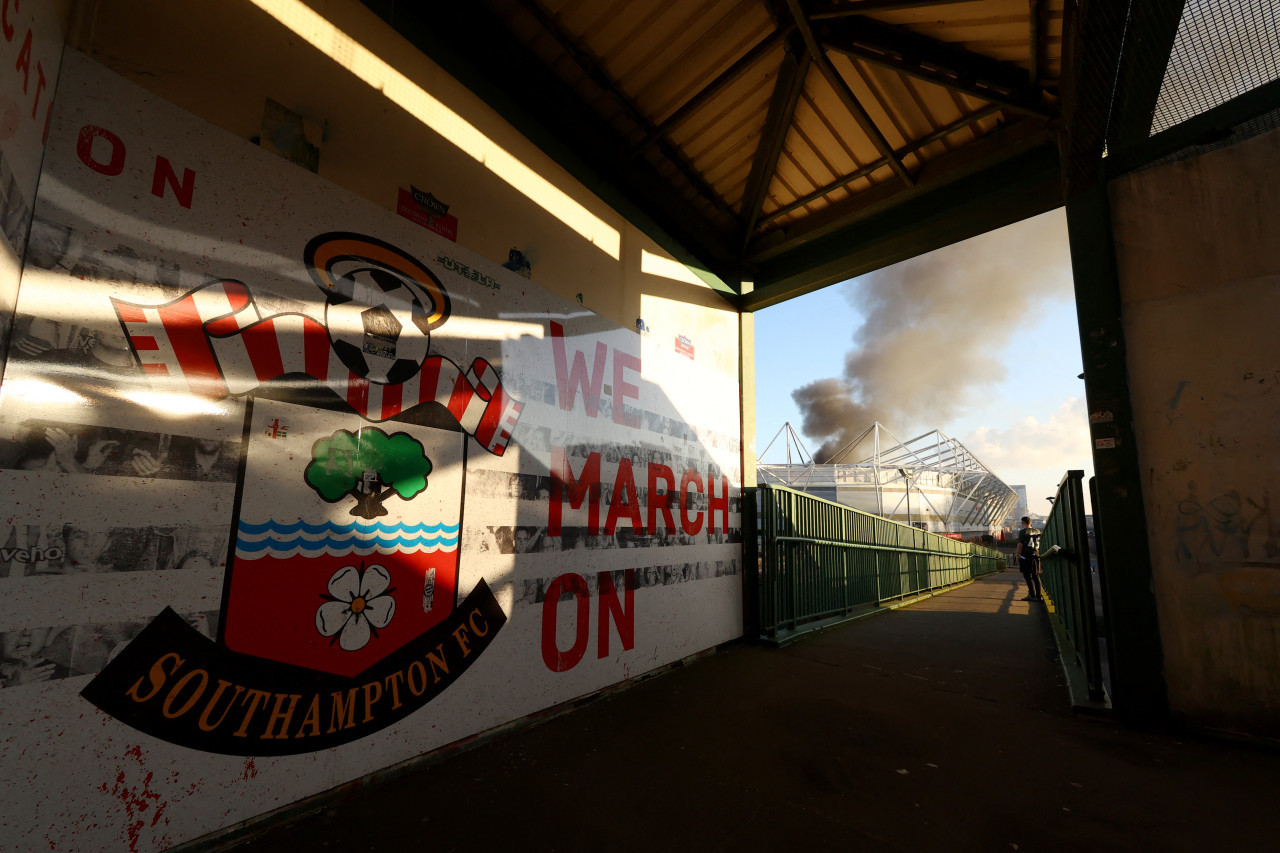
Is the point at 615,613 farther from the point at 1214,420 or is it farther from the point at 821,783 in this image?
the point at 1214,420

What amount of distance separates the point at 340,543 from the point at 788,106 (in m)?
4.21

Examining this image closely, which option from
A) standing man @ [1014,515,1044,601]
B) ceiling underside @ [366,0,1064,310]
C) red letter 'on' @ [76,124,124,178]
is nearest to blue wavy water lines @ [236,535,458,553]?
red letter 'on' @ [76,124,124,178]

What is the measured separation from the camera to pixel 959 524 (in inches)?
1644

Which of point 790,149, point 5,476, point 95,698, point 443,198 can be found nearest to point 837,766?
point 95,698

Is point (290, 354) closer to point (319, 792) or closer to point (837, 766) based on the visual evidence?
point (319, 792)

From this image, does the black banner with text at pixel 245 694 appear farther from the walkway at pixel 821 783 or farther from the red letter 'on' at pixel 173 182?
the red letter 'on' at pixel 173 182

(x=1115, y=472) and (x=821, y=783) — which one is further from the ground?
(x=1115, y=472)

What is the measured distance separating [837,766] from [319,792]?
2294mm

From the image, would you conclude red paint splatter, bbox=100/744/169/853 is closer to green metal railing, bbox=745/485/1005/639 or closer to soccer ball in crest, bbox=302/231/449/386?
soccer ball in crest, bbox=302/231/449/386

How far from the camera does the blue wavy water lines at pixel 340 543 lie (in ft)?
6.73

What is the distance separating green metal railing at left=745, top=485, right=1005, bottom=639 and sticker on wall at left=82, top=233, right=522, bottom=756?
10.3ft

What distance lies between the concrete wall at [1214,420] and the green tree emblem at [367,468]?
429 cm

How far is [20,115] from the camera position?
1.46 m

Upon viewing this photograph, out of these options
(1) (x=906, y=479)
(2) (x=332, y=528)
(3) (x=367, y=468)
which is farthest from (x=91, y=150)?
(1) (x=906, y=479)
